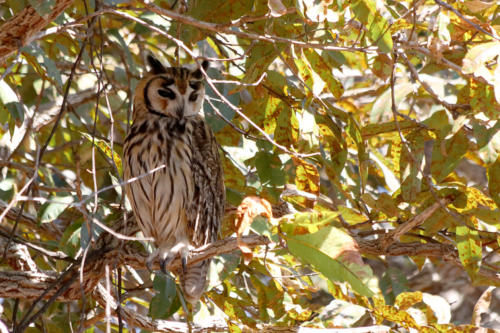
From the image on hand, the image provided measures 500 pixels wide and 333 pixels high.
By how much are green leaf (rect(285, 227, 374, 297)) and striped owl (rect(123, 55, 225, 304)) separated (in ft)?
4.31

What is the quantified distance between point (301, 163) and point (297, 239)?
2.21 feet

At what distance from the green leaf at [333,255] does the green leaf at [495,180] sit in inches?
32.6

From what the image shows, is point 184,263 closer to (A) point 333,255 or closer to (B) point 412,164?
(B) point 412,164

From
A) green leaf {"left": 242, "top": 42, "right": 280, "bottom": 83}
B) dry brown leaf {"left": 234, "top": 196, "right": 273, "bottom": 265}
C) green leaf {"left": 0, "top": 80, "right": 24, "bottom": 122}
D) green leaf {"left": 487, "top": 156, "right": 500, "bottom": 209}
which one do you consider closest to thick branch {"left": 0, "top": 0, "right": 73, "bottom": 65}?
green leaf {"left": 0, "top": 80, "right": 24, "bottom": 122}

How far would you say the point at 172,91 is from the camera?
3123 millimetres

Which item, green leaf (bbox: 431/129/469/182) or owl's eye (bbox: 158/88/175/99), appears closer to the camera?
green leaf (bbox: 431/129/469/182)

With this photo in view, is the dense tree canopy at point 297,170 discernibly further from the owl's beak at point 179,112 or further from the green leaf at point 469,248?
the owl's beak at point 179,112

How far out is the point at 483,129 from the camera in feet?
7.16

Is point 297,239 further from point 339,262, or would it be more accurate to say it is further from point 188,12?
point 188,12

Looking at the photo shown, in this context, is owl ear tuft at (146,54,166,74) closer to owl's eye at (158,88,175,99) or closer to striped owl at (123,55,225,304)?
striped owl at (123,55,225,304)

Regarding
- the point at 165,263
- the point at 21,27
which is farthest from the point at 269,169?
the point at 21,27

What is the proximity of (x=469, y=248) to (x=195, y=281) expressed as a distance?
1.25m

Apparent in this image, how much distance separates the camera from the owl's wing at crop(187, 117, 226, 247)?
3178mm

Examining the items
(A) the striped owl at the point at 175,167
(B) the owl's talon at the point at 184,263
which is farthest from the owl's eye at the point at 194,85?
(B) the owl's talon at the point at 184,263
